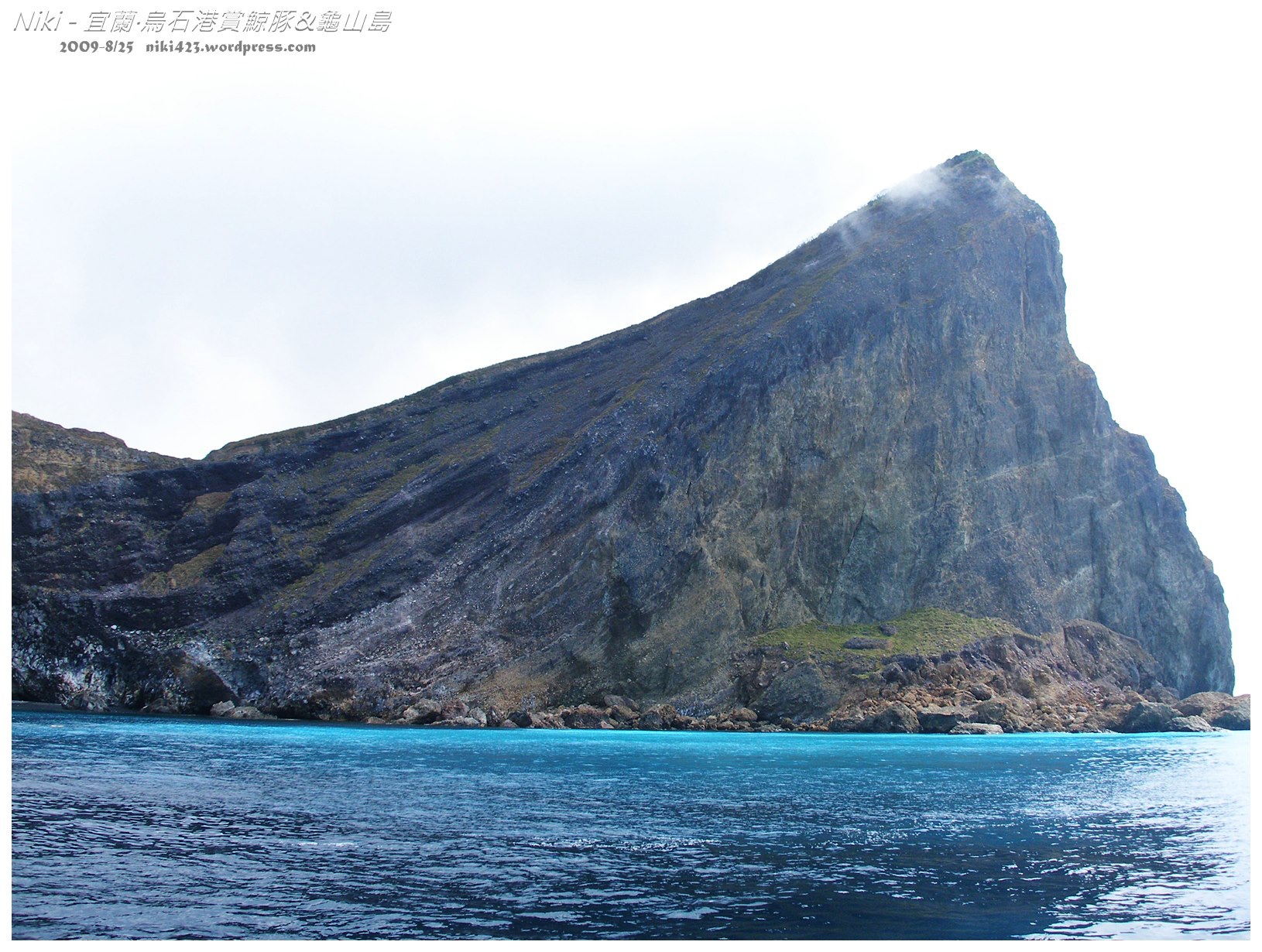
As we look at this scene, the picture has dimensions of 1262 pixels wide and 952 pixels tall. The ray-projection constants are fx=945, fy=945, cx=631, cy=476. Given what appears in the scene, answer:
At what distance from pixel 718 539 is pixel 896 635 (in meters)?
20.6

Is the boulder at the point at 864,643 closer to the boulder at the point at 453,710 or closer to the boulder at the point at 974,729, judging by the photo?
the boulder at the point at 974,729

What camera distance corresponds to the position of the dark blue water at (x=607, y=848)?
723 inches

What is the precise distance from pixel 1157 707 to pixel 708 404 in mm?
54076

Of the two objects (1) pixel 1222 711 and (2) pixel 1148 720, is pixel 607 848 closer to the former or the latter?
(2) pixel 1148 720

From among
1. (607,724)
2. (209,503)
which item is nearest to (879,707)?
(607,724)

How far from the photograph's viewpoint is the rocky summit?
87.1 m

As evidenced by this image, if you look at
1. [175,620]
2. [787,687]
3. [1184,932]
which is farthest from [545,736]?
[1184,932]

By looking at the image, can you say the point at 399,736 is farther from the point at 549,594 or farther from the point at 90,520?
the point at 90,520

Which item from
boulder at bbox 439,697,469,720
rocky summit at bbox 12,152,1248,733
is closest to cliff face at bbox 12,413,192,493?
rocky summit at bbox 12,152,1248,733

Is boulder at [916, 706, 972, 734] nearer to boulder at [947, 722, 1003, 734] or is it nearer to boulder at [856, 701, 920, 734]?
boulder at [947, 722, 1003, 734]

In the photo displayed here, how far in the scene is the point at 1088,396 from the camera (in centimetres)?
12044

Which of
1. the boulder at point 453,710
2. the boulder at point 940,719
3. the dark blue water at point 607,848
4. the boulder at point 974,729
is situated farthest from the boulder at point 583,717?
the dark blue water at point 607,848

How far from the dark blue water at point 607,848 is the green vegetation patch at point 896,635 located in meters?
44.4

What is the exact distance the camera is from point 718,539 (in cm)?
9994
